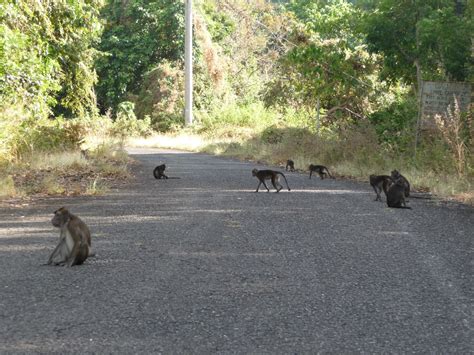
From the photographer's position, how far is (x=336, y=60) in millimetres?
21453

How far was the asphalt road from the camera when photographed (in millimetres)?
4727

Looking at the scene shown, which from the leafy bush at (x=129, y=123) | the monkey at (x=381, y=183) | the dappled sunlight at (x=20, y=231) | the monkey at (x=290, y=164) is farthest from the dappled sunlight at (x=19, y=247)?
the leafy bush at (x=129, y=123)

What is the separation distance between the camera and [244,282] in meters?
6.40

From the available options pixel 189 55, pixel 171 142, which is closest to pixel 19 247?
pixel 171 142

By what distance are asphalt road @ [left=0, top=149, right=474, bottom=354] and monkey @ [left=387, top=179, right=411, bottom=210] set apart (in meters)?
0.27

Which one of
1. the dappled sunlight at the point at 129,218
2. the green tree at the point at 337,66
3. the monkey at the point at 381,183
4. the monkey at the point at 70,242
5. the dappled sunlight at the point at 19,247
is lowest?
the dappled sunlight at the point at 19,247

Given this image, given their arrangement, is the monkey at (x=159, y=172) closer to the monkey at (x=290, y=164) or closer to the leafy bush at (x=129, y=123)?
the monkey at (x=290, y=164)

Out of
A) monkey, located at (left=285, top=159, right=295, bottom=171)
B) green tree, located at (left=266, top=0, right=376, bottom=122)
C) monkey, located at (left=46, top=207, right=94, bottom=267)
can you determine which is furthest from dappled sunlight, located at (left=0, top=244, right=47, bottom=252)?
green tree, located at (left=266, top=0, right=376, bottom=122)

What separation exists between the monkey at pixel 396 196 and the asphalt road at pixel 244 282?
0.27 m

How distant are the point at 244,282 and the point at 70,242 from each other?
1.97 meters

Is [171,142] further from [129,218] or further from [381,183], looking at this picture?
[129,218]

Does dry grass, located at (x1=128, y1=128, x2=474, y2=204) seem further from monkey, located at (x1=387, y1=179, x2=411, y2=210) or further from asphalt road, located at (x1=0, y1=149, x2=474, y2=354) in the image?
asphalt road, located at (x1=0, y1=149, x2=474, y2=354)

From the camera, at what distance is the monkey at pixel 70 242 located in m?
6.96

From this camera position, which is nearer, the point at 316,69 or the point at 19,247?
the point at 19,247
